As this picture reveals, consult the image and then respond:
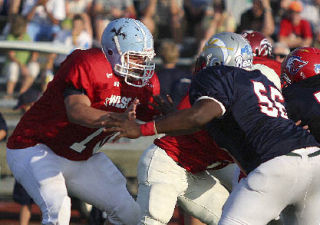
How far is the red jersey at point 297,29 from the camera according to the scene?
10.0 metres

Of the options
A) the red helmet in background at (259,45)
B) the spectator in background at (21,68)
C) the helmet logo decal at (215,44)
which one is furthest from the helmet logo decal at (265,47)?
the spectator in background at (21,68)

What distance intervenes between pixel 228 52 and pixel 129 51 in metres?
0.66

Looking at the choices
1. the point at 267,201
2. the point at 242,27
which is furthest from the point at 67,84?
the point at 242,27

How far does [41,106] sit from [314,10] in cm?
643

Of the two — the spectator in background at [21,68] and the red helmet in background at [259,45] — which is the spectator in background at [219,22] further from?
the red helmet in background at [259,45]

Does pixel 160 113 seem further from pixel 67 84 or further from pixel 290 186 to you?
pixel 290 186

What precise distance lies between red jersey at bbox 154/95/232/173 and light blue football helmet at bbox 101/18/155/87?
52 cm

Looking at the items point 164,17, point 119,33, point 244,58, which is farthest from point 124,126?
point 164,17

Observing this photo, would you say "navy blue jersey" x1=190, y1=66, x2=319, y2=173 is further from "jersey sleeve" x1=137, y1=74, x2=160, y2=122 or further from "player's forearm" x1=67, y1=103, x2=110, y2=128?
"jersey sleeve" x1=137, y1=74, x2=160, y2=122

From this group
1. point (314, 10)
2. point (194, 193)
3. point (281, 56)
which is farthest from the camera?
point (314, 10)

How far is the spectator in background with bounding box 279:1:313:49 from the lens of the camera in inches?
394

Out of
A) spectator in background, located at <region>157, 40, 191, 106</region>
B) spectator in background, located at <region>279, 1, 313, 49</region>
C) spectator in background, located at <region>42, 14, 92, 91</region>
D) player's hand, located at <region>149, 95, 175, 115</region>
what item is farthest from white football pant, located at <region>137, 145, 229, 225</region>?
spectator in background, located at <region>279, 1, 313, 49</region>

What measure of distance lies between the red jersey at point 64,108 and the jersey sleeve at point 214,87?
82 centimetres

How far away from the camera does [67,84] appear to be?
191 inches
